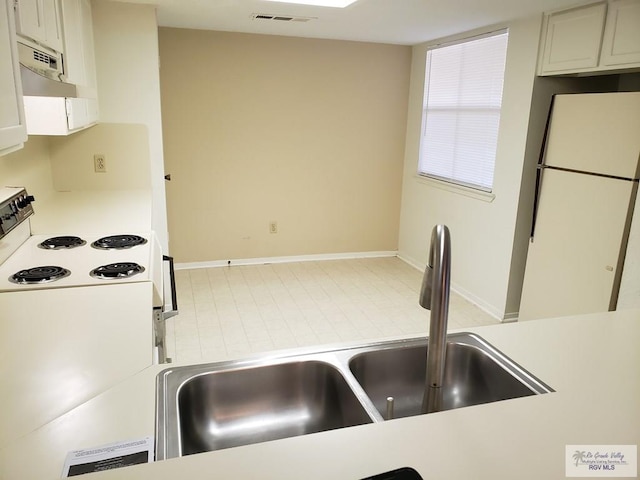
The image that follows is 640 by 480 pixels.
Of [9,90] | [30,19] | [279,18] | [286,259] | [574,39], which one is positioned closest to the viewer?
[9,90]

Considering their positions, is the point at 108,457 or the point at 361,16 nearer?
the point at 108,457

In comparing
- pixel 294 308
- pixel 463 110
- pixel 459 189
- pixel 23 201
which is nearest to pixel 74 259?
pixel 23 201

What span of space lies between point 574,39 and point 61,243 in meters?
3.31

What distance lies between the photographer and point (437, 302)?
1.07 meters

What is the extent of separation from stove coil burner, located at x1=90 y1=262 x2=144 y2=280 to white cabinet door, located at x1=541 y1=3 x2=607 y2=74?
9.74 ft

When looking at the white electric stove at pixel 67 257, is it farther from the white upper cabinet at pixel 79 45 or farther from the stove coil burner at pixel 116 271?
the white upper cabinet at pixel 79 45

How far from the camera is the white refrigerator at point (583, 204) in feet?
9.55

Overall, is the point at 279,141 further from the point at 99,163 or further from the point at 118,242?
the point at 118,242

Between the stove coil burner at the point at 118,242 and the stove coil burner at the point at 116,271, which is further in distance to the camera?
the stove coil burner at the point at 118,242

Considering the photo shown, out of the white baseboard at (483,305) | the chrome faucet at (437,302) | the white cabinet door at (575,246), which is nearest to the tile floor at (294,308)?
the white baseboard at (483,305)

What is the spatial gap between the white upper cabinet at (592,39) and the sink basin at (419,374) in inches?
93.2

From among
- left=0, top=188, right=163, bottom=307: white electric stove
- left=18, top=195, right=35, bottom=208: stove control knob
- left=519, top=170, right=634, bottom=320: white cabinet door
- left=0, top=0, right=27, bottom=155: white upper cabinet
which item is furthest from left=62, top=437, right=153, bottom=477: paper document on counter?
left=519, top=170, right=634, bottom=320: white cabinet door

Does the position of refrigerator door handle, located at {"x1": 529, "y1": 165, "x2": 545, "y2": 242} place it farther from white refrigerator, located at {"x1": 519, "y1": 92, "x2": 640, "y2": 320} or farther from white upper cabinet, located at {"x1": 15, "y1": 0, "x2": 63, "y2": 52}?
white upper cabinet, located at {"x1": 15, "y1": 0, "x2": 63, "y2": 52}

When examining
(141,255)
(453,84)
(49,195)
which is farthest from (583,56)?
(49,195)
